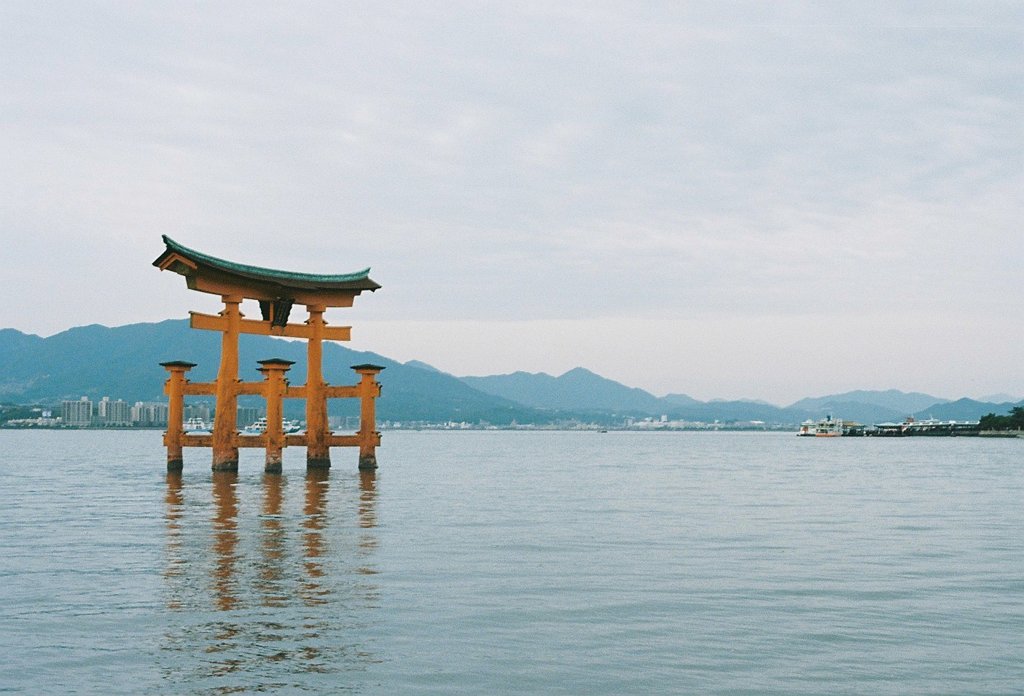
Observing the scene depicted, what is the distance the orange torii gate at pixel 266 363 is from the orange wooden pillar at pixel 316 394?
0.04 meters

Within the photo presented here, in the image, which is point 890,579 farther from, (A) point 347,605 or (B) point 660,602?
(A) point 347,605

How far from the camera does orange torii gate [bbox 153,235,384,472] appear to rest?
32.7 m

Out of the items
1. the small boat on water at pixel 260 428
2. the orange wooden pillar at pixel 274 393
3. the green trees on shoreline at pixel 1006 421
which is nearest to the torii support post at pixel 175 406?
the orange wooden pillar at pixel 274 393

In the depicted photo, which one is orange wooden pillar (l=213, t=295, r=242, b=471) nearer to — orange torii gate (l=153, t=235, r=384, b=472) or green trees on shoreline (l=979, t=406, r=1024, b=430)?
orange torii gate (l=153, t=235, r=384, b=472)

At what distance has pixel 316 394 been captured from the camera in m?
36.9

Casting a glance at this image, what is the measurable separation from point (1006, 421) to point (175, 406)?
5510 inches

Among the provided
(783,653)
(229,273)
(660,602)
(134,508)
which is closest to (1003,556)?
(660,602)

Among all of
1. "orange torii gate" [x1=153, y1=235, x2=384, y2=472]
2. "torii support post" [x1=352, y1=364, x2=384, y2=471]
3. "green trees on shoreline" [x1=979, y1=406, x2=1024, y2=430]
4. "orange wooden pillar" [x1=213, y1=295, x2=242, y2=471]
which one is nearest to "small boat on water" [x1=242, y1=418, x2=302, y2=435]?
"torii support post" [x1=352, y1=364, x2=384, y2=471]

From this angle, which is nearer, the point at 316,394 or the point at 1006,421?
the point at 316,394

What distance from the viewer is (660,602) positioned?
12.6 m

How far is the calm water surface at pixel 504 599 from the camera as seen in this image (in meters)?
9.09

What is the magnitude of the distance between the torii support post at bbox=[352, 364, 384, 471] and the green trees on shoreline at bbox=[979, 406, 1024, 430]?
414ft

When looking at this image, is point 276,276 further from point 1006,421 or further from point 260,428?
point 1006,421

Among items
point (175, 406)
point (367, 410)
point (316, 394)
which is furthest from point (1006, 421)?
point (175, 406)
